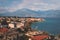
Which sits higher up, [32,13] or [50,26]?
[32,13]

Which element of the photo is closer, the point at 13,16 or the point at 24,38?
the point at 24,38

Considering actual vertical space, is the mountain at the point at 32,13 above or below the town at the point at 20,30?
above

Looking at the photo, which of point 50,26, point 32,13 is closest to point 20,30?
point 32,13

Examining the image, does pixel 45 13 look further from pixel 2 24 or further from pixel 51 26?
pixel 2 24

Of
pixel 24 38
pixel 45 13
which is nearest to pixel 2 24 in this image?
pixel 24 38

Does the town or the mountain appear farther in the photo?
the mountain

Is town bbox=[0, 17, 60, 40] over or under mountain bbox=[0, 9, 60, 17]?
under

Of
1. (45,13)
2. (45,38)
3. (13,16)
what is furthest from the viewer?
(13,16)

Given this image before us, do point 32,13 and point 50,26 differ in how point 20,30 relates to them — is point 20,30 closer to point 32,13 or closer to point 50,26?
point 32,13

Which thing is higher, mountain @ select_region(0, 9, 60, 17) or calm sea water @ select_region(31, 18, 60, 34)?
mountain @ select_region(0, 9, 60, 17)

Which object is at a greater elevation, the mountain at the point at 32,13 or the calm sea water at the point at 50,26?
the mountain at the point at 32,13

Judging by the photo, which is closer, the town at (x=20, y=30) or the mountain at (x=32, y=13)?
the town at (x=20, y=30)
